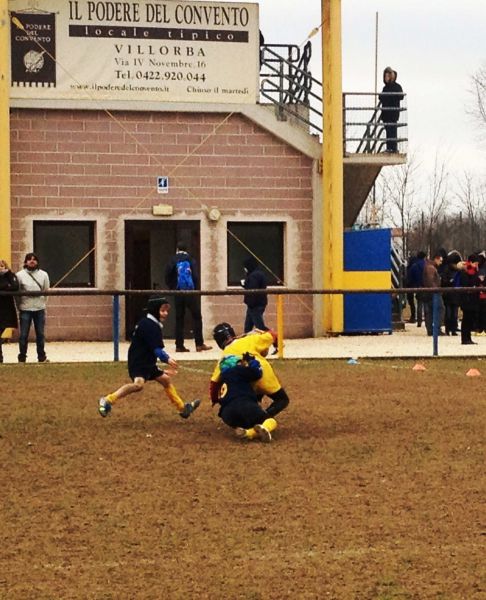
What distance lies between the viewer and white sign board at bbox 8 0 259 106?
29.1 meters

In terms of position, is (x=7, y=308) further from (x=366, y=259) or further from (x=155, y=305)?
(x=366, y=259)

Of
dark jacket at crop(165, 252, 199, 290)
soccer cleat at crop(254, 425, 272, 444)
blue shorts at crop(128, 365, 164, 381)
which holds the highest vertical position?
dark jacket at crop(165, 252, 199, 290)

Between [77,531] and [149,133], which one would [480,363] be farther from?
[77,531]

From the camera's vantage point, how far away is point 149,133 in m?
29.6

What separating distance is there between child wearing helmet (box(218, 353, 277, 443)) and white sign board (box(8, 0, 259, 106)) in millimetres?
17747

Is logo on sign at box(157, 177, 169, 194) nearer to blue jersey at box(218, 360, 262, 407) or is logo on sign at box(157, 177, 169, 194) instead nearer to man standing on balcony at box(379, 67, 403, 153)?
man standing on balcony at box(379, 67, 403, 153)

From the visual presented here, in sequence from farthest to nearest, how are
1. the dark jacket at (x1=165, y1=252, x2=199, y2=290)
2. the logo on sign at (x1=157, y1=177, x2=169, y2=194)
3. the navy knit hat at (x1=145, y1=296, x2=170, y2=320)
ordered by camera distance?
1. the logo on sign at (x1=157, y1=177, x2=169, y2=194)
2. the dark jacket at (x1=165, y1=252, x2=199, y2=290)
3. the navy knit hat at (x1=145, y1=296, x2=170, y2=320)

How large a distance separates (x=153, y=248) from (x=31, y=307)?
7711 mm

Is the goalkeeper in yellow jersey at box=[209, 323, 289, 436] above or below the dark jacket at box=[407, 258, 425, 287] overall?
below

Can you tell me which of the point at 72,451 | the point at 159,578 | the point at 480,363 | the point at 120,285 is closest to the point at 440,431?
the point at 72,451

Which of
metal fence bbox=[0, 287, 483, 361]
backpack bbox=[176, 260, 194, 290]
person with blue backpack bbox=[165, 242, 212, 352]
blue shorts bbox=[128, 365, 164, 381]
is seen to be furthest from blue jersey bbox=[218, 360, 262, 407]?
backpack bbox=[176, 260, 194, 290]

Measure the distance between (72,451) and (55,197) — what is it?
17775 millimetres

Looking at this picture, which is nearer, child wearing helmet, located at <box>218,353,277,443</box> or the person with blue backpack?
child wearing helmet, located at <box>218,353,277,443</box>

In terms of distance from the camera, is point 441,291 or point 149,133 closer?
point 441,291
